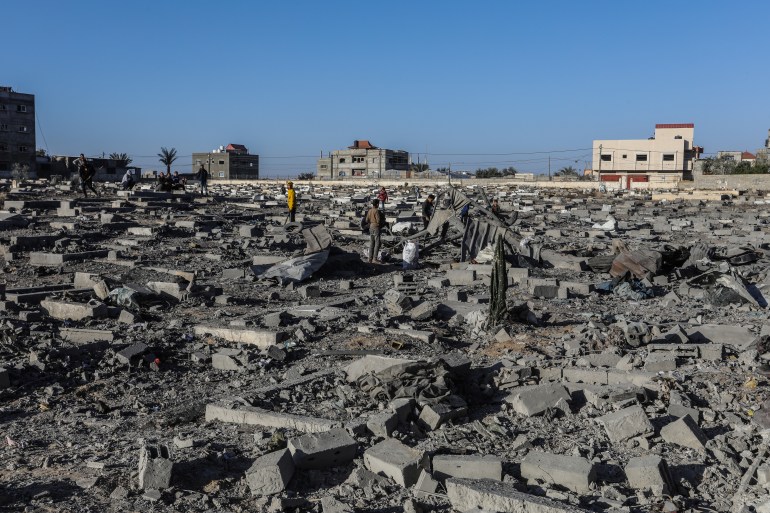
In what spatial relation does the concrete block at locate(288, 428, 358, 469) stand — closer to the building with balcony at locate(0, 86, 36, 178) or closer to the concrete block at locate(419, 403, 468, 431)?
the concrete block at locate(419, 403, 468, 431)

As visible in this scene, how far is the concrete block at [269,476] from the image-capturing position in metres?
4.41

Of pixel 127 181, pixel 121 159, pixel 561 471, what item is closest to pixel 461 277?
pixel 561 471

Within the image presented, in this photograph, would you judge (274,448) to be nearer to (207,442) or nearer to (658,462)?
(207,442)

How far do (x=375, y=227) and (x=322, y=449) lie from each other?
30.0 ft

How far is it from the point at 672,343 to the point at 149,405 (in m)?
5.04

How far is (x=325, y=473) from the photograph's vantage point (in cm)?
473

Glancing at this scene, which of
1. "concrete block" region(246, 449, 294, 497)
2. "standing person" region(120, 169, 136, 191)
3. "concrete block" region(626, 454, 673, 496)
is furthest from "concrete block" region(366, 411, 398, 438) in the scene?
Answer: "standing person" region(120, 169, 136, 191)

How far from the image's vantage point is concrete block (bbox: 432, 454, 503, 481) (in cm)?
457

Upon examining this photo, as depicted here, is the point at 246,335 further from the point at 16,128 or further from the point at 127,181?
the point at 16,128

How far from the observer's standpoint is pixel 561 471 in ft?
14.7

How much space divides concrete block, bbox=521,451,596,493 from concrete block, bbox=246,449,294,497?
4.83 feet

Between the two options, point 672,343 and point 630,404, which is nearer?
point 630,404

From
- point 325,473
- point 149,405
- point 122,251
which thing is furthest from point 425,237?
point 325,473

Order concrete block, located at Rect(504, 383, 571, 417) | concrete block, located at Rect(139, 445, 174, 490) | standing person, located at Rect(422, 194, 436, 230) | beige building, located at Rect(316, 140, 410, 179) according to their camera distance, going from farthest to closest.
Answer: beige building, located at Rect(316, 140, 410, 179) → standing person, located at Rect(422, 194, 436, 230) → concrete block, located at Rect(504, 383, 571, 417) → concrete block, located at Rect(139, 445, 174, 490)
